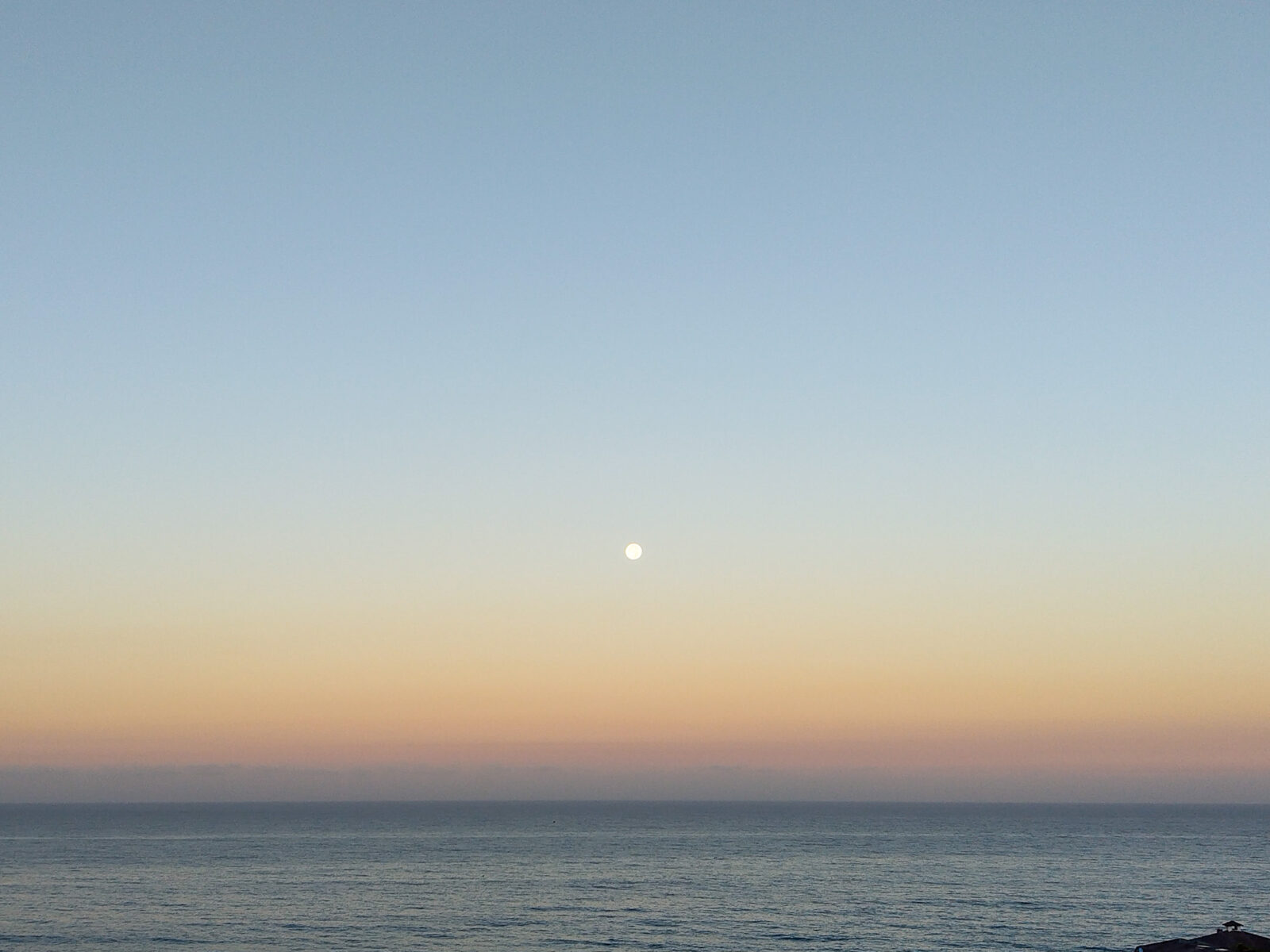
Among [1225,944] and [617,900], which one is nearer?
[1225,944]

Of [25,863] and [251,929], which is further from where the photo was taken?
[25,863]

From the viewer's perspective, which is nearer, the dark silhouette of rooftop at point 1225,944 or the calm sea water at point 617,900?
the dark silhouette of rooftop at point 1225,944

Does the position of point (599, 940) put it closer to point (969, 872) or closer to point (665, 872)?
point (665, 872)

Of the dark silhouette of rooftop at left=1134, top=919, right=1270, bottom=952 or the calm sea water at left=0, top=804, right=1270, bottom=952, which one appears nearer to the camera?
the dark silhouette of rooftop at left=1134, top=919, right=1270, bottom=952

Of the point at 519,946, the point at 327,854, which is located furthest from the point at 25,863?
the point at 519,946

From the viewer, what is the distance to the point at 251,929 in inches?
3757

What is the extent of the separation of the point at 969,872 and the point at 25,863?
130 metres

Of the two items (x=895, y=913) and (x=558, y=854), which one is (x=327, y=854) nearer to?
(x=558, y=854)

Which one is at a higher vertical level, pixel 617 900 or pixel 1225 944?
pixel 1225 944

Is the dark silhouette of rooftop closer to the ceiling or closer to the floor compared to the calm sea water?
closer to the ceiling

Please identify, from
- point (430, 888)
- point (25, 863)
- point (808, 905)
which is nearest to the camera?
point (808, 905)

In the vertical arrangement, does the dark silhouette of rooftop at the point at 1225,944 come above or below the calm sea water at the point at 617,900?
above

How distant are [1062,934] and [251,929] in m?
65.8

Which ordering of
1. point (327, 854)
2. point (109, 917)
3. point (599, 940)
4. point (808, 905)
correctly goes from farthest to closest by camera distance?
point (327, 854) < point (808, 905) < point (109, 917) < point (599, 940)
